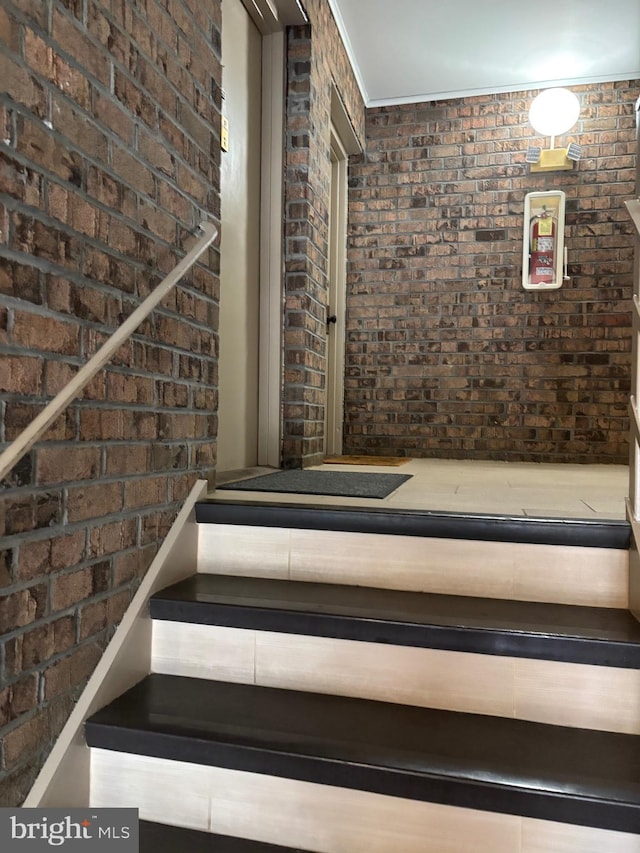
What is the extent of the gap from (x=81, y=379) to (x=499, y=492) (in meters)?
1.70

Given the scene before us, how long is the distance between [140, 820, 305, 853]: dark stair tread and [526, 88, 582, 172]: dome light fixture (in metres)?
4.36

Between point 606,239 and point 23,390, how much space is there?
4166 mm

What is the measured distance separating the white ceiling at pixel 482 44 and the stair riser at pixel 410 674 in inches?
143

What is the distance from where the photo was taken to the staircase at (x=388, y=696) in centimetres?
107

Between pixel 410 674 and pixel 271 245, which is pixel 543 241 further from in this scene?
pixel 410 674

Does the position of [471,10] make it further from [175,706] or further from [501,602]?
[175,706]

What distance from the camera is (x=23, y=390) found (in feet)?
3.52

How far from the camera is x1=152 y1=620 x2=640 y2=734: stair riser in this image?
1248 mm

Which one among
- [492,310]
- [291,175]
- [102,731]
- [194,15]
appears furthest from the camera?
[492,310]

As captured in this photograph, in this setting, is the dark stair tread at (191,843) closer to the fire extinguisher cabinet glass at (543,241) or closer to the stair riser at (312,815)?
the stair riser at (312,815)

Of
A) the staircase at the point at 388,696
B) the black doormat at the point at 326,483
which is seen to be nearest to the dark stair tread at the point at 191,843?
the staircase at the point at 388,696

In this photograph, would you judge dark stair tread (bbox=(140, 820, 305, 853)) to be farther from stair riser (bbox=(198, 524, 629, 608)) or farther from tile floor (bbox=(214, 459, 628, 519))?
tile floor (bbox=(214, 459, 628, 519))

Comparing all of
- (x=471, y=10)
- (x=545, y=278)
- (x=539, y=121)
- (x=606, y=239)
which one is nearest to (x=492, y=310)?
(x=545, y=278)

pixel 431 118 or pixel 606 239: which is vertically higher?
pixel 431 118
